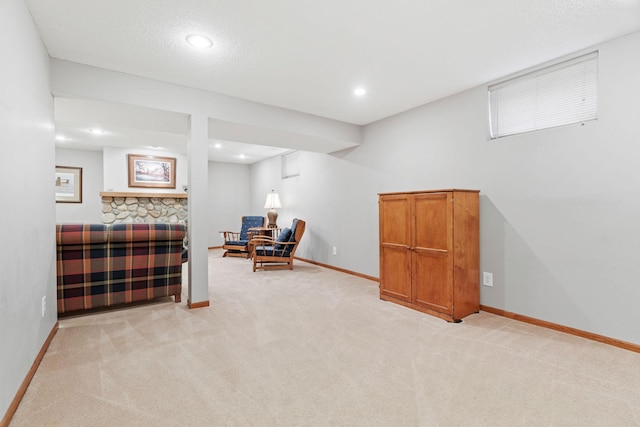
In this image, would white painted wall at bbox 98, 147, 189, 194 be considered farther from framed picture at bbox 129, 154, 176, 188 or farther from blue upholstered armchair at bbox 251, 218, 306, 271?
blue upholstered armchair at bbox 251, 218, 306, 271

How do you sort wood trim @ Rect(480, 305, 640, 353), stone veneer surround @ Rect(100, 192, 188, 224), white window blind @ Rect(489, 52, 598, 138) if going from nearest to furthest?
wood trim @ Rect(480, 305, 640, 353), white window blind @ Rect(489, 52, 598, 138), stone veneer surround @ Rect(100, 192, 188, 224)

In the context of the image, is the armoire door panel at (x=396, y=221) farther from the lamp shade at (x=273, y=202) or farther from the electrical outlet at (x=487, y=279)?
the lamp shade at (x=273, y=202)

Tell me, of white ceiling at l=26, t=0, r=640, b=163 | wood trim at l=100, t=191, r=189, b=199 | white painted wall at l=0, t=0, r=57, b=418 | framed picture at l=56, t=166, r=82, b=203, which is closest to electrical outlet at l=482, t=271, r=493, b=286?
white ceiling at l=26, t=0, r=640, b=163

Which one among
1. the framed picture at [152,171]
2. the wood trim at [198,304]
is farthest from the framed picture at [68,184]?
the wood trim at [198,304]

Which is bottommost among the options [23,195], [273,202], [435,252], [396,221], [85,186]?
[435,252]

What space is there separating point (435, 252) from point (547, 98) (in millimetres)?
1773

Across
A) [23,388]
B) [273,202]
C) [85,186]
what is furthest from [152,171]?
[23,388]

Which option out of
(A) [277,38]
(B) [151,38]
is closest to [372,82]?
(A) [277,38]

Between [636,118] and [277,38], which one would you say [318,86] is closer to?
[277,38]

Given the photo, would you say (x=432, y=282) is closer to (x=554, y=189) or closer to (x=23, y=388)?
(x=554, y=189)

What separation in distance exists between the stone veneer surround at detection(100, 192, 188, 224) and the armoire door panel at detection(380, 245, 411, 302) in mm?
5153

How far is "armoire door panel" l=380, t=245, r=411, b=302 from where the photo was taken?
3361mm

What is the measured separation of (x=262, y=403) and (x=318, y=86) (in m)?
2.95

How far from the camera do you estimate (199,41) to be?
2.41 m
